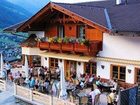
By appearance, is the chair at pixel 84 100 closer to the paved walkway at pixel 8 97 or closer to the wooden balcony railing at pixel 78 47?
the paved walkway at pixel 8 97

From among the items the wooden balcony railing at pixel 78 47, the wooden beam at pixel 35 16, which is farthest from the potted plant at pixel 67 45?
the wooden beam at pixel 35 16

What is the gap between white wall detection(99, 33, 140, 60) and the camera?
72.6 ft

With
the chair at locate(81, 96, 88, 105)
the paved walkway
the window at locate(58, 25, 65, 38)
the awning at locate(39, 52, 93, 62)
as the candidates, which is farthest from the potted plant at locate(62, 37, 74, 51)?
the chair at locate(81, 96, 88, 105)

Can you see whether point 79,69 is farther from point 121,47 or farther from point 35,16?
point 35,16

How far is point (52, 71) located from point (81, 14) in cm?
639

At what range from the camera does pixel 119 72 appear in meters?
23.3

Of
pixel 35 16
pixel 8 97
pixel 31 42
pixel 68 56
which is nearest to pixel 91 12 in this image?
pixel 68 56

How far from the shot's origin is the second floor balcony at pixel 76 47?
23.7m

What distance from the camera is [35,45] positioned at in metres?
29.9

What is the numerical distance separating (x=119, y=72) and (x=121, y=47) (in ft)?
5.88

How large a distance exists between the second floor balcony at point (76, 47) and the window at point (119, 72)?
184 centimetres

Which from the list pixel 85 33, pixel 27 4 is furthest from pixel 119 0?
pixel 27 4

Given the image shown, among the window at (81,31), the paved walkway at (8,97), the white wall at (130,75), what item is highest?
the window at (81,31)

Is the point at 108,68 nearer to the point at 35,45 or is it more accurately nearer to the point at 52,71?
the point at 52,71
